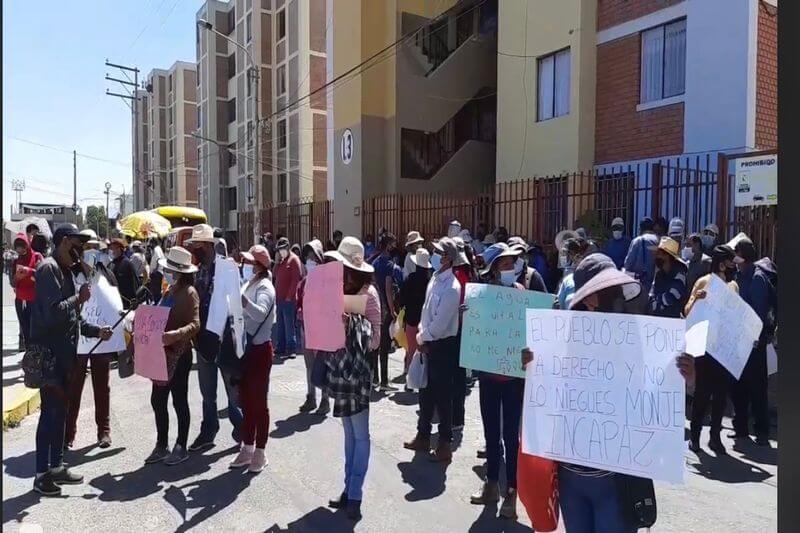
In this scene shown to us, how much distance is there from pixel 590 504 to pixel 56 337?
165 inches

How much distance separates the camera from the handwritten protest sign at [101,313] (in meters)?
5.64

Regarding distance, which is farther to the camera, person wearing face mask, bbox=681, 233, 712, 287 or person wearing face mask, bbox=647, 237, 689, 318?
person wearing face mask, bbox=681, 233, 712, 287

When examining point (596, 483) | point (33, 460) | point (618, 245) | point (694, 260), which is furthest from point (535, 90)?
point (596, 483)

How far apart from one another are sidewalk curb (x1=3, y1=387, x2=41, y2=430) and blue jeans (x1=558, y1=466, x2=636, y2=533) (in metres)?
6.23

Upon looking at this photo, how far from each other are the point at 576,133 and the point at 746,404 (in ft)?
31.2

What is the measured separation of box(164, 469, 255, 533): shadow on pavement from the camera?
14.4 feet

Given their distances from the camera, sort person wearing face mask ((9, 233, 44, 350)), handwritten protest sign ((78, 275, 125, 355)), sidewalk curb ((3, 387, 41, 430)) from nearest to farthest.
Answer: handwritten protest sign ((78, 275, 125, 355)) → sidewalk curb ((3, 387, 41, 430)) → person wearing face mask ((9, 233, 44, 350))

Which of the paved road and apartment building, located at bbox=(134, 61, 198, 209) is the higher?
apartment building, located at bbox=(134, 61, 198, 209)

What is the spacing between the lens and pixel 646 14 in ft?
42.8

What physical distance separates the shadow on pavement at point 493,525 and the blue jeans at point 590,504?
1548 millimetres

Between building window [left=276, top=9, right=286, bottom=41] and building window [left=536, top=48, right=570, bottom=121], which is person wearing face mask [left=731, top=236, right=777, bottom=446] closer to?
building window [left=536, top=48, right=570, bottom=121]

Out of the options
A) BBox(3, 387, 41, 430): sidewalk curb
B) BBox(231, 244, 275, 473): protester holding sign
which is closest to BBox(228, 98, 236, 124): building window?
BBox(3, 387, 41, 430): sidewalk curb

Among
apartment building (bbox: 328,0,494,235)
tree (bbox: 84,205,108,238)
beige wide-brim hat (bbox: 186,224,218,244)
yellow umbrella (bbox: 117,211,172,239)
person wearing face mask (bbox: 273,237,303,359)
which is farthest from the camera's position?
tree (bbox: 84,205,108,238)

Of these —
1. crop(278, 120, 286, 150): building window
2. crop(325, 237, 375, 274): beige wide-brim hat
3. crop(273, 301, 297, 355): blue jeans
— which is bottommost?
crop(273, 301, 297, 355): blue jeans
